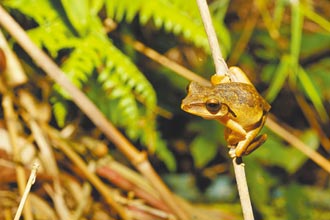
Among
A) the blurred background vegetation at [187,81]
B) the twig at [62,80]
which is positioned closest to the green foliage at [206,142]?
the blurred background vegetation at [187,81]

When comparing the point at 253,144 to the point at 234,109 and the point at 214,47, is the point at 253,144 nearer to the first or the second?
the point at 234,109

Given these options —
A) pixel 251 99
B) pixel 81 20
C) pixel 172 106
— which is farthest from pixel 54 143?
pixel 251 99

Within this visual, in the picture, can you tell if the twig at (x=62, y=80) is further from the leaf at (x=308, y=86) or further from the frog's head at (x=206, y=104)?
the leaf at (x=308, y=86)

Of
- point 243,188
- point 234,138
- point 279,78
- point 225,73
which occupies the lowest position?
point 243,188

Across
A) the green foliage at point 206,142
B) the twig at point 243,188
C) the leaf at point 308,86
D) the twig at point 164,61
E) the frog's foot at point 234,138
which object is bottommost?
the twig at point 243,188

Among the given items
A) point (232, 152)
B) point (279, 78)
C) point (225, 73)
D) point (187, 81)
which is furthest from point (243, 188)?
point (279, 78)

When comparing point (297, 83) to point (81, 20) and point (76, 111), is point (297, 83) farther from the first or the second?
point (81, 20)
